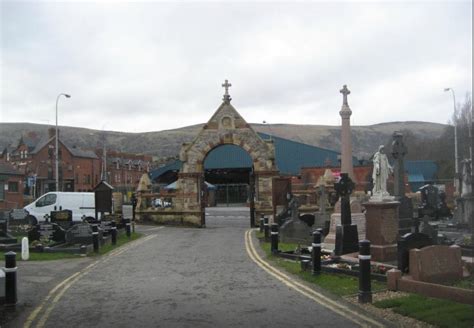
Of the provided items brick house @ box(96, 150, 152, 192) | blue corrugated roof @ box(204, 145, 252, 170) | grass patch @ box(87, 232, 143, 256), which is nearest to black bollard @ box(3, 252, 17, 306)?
grass patch @ box(87, 232, 143, 256)

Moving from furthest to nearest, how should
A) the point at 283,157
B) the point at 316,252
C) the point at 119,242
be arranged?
the point at 283,157 → the point at 119,242 → the point at 316,252

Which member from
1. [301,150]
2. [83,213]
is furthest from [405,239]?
[301,150]

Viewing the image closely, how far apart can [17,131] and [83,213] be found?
17205 centimetres

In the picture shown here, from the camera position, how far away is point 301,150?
6812 centimetres

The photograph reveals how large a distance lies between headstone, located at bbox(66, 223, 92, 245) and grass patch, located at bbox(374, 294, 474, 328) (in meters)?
13.4

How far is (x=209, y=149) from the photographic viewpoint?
104ft

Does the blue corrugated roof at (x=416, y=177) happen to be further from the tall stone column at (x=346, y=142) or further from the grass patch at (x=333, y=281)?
the grass patch at (x=333, y=281)

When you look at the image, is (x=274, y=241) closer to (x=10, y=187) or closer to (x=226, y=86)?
(x=226, y=86)

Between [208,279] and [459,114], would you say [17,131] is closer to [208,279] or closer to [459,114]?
[459,114]

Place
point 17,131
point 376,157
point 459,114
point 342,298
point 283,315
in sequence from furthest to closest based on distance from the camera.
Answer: point 17,131 < point 459,114 < point 376,157 < point 342,298 < point 283,315

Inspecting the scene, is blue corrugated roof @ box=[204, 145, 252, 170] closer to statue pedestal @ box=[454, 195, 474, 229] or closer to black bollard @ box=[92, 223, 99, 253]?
statue pedestal @ box=[454, 195, 474, 229]

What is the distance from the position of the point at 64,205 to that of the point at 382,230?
22.3m

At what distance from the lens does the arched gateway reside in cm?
3086

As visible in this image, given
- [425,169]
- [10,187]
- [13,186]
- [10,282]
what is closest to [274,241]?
[10,282]
